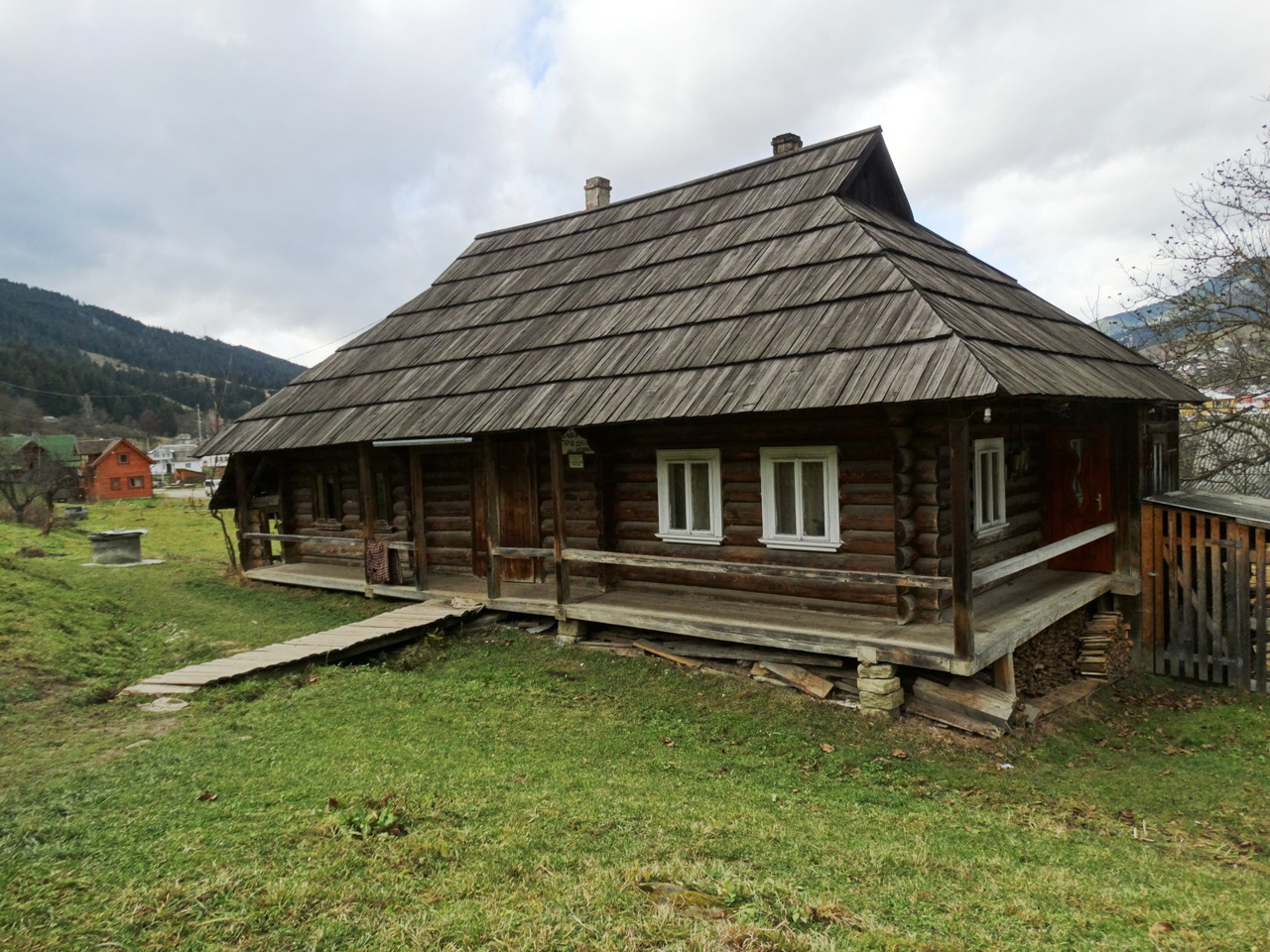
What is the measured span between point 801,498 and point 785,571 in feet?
4.05

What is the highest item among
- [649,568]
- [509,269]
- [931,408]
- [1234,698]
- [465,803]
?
[509,269]

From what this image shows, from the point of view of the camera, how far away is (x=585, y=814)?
16.4ft

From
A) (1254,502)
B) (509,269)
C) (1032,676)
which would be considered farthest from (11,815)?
(1254,502)

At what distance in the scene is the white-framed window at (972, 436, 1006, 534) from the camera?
8.87m

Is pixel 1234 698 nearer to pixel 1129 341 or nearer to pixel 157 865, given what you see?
pixel 1129 341

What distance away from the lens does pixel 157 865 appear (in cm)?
402

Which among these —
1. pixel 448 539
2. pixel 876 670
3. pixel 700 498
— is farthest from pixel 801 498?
pixel 448 539

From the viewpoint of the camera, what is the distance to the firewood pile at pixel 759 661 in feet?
25.2

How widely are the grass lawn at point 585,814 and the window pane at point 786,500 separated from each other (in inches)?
70.8

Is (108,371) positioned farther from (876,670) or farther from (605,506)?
(876,670)

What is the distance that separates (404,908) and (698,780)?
2749mm

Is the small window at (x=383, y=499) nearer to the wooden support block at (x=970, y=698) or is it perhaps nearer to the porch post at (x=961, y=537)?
the wooden support block at (x=970, y=698)

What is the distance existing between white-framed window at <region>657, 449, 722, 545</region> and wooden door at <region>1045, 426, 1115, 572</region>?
4.78 m

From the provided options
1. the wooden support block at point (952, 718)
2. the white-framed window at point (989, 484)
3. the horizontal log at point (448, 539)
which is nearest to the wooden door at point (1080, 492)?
the white-framed window at point (989, 484)
